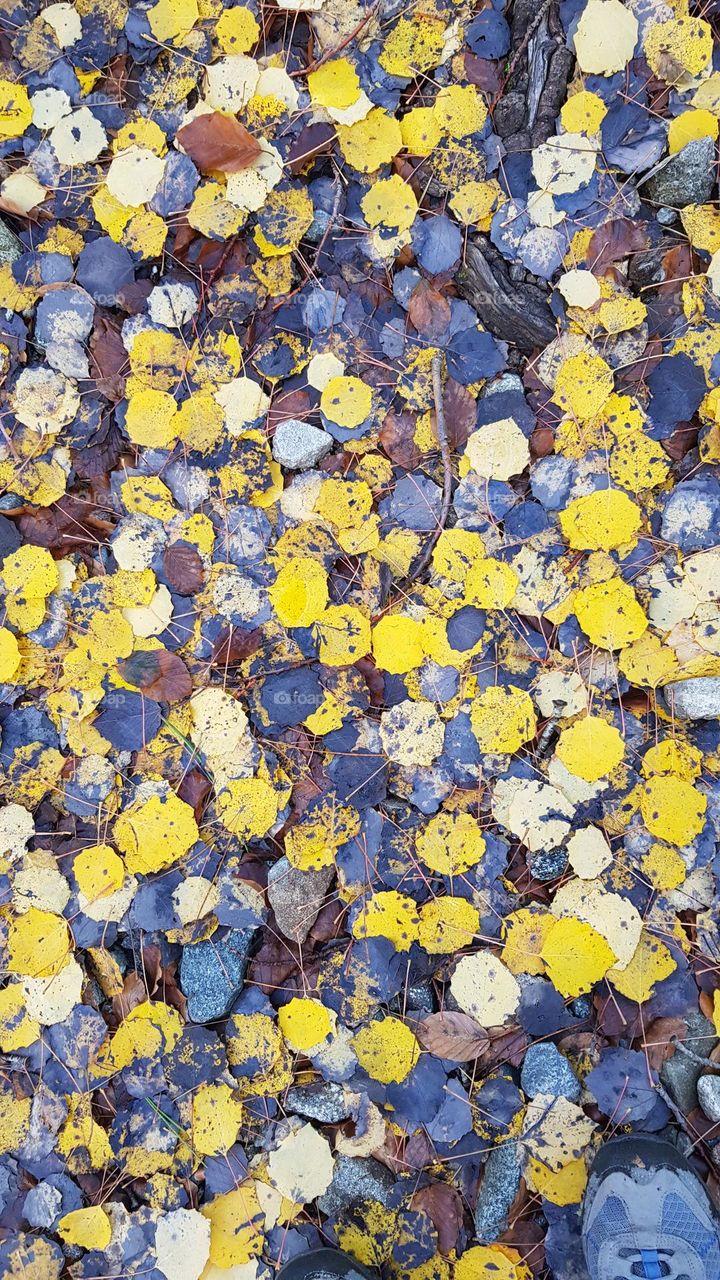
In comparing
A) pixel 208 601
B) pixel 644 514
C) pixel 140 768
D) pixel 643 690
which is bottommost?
pixel 140 768

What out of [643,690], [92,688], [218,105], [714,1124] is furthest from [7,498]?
[714,1124]

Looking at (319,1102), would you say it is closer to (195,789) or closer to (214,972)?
(214,972)

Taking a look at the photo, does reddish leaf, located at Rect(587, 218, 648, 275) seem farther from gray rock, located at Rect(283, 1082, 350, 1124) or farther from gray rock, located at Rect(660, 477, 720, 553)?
gray rock, located at Rect(283, 1082, 350, 1124)

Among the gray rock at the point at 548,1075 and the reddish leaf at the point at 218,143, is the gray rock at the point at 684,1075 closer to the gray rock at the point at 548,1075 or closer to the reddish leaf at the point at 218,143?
the gray rock at the point at 548,1075

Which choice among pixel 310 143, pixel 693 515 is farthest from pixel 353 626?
pixel 310 143

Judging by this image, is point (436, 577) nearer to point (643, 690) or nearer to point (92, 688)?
point (643, 690)

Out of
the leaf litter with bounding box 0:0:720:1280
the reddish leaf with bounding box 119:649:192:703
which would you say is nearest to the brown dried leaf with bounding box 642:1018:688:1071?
the leaf litter with bounding box 0:0:720:1280
